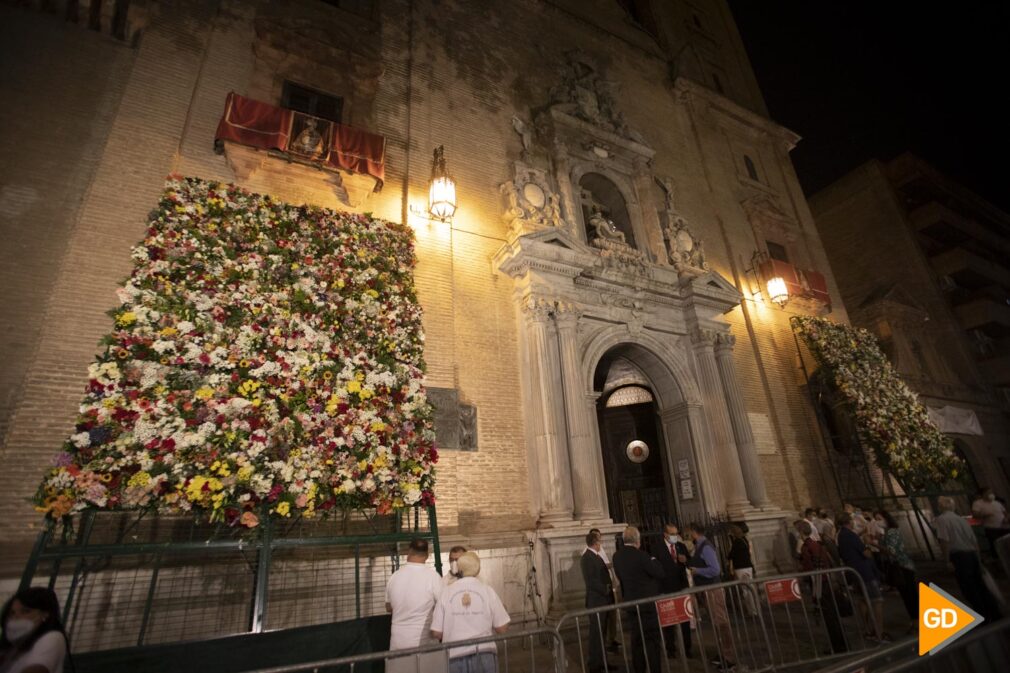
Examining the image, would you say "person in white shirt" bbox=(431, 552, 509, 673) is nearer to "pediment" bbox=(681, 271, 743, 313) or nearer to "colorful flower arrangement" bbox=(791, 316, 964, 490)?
"pediment" bbox=(681, 271, 743, 313)

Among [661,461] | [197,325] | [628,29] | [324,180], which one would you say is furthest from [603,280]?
[628,29]

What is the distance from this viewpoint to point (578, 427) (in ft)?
30.2

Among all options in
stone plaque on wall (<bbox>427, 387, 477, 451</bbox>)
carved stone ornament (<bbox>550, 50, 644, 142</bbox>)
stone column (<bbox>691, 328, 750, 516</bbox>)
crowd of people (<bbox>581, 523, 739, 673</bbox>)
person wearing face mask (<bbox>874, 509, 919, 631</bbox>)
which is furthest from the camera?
carved stone ornament (<bbox>550, 50, 644, 142</bbox>)

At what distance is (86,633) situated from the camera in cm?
551

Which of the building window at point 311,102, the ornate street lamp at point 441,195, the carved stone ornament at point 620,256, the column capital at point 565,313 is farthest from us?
the carved stone ornament at point 620,256

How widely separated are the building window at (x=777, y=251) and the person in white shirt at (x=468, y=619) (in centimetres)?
1575

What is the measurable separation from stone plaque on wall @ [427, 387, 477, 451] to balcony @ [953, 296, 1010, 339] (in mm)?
26164

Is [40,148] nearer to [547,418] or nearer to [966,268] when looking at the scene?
[547,418]

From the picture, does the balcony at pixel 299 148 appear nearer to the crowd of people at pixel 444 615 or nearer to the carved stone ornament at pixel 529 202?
the carved stone ornament at pixel 529 202

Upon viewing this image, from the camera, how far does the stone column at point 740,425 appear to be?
10.8 metres

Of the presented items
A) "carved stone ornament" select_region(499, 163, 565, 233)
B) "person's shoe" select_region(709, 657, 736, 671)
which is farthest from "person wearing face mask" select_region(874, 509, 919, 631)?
"carved stone ornament" select_region(499, 163, 565, 233)

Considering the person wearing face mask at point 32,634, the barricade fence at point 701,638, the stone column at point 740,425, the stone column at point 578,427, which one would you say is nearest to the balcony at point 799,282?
the stone column at point 740,425

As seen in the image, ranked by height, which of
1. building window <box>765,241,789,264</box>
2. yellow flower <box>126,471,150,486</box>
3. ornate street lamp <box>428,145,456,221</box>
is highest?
building window <box>765,241,789,264</box>

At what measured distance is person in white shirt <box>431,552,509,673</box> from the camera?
3.95 m
